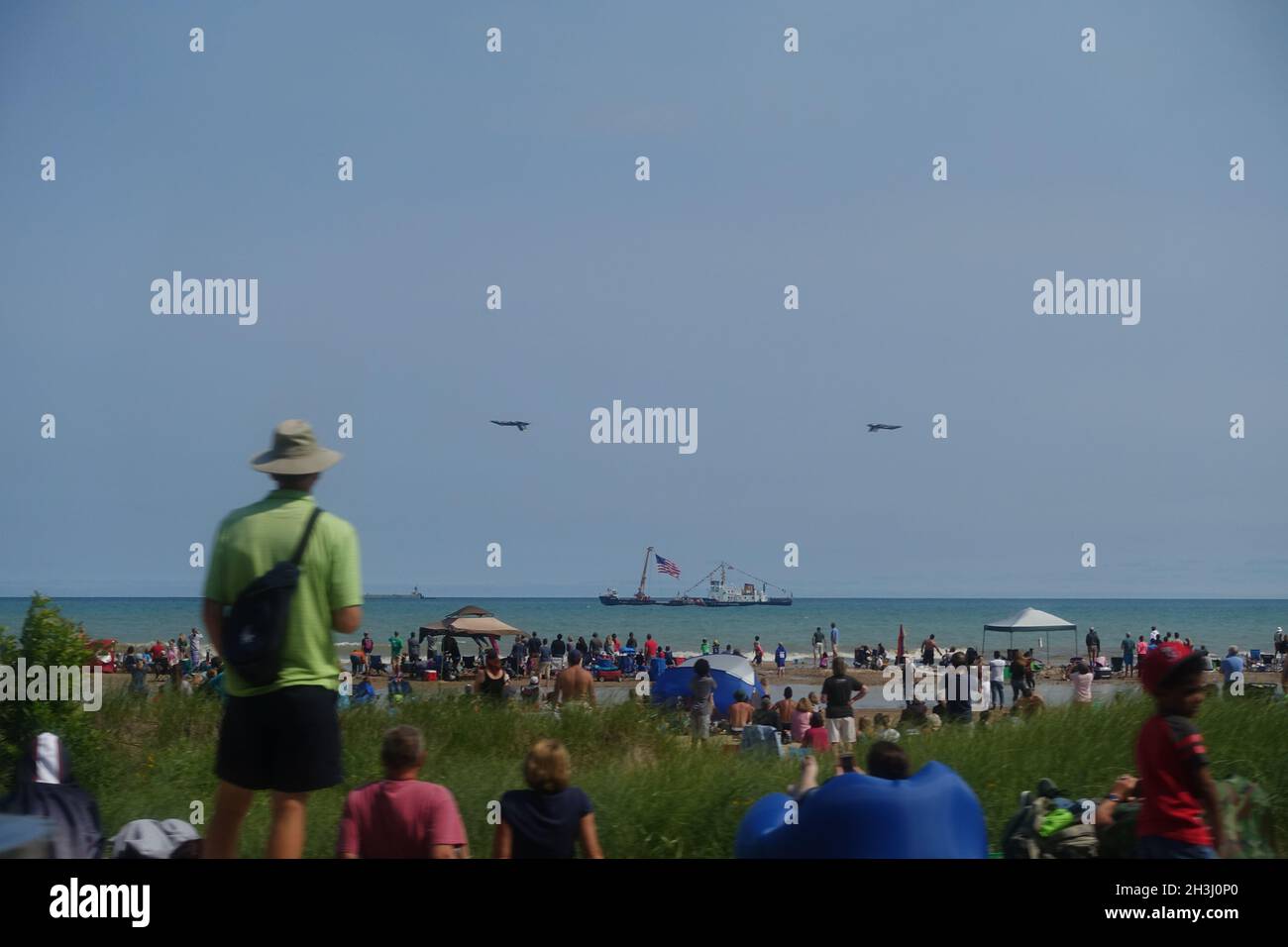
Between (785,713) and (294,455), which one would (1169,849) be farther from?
(785,713)

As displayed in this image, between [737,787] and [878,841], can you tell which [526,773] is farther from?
[737,787]

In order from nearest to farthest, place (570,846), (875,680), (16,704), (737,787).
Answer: (570,846), (737,787), (16,704), (875,680)

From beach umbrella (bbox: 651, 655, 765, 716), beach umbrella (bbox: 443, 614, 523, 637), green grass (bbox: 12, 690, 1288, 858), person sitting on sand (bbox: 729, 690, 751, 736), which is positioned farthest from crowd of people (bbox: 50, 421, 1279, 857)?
beach umbrella (bbox: 443, 614, 523, 637)

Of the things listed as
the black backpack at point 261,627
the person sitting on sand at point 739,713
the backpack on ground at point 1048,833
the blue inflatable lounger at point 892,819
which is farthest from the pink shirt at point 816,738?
the black backpack at point 261,627

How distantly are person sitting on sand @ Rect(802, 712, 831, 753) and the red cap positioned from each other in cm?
784

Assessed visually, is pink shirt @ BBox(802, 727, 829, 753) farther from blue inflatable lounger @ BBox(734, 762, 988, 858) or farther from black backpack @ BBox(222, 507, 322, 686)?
black backpack @ BBox(222, 507, 322, 686)

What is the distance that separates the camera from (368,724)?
9586 mm

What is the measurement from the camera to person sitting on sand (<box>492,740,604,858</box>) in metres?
4.80

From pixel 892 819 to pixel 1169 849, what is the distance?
1.05 metres

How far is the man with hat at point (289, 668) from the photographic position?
4297 millimetres

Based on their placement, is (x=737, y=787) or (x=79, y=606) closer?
(x=737, y=787)
